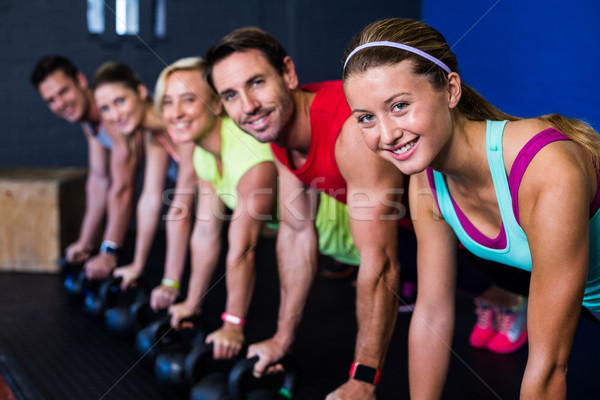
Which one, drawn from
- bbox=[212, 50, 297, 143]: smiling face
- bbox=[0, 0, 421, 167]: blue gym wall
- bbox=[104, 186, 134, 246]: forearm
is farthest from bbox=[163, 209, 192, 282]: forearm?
bbox=[0, 0, 421, 167]: blue gym wall

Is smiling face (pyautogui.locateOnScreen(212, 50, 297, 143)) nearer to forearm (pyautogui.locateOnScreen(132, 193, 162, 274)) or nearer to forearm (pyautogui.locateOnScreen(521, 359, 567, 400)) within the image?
forearm (pyautogui.locateOnScreen(521, 359, 567, 400))

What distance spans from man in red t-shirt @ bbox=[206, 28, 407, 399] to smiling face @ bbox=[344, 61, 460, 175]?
352 millimetres

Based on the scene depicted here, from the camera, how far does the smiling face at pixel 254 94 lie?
1.59 meters

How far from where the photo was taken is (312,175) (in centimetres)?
167

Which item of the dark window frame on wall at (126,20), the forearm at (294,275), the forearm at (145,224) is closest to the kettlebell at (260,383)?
the forearm at (294,275)

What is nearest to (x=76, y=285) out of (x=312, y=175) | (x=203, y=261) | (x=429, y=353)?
(x=203, y=261)

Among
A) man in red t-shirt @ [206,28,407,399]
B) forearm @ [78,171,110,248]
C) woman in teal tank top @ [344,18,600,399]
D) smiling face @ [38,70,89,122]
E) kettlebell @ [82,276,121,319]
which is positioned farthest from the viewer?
forearm @ [78,171,110,248]

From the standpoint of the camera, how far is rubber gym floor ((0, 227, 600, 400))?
5.77ft

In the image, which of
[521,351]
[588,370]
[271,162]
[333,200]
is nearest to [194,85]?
[271,162]

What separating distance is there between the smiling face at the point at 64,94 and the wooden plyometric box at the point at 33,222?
1.19ft

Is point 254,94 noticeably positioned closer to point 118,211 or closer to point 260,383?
point 260,383

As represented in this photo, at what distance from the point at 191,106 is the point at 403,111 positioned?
1.13 metres

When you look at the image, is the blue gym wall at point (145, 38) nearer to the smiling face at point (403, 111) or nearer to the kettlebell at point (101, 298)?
the kettlebell at point (101, 298)

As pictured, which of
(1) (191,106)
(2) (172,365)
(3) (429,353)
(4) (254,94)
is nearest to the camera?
(3) (429,353)
